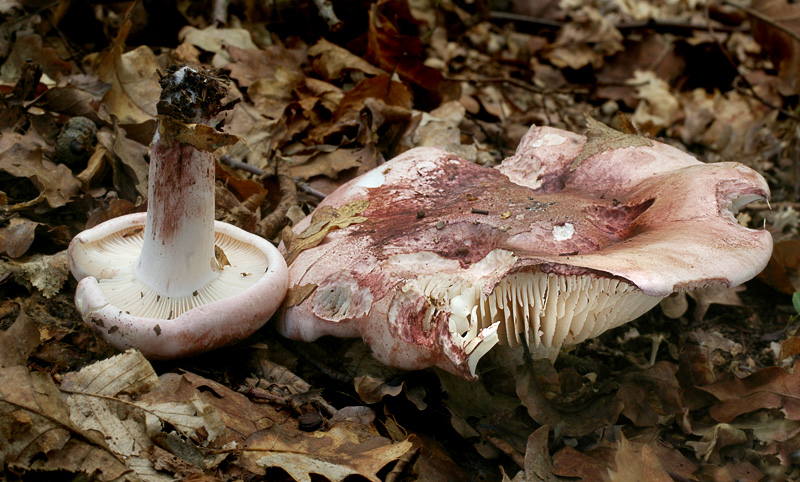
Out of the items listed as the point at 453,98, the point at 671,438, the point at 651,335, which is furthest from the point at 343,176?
the point at 671,438

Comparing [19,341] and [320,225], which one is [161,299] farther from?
[320,225]

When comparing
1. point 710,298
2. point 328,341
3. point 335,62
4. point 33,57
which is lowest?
point 710,298

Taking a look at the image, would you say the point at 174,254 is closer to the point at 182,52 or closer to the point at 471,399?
the point at 471,399

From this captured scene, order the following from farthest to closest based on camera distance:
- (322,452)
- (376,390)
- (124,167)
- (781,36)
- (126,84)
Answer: (781,36) < (126,84) < (124,167) < (376,390) < (322,452)

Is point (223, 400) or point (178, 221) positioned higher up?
point (178, 221)

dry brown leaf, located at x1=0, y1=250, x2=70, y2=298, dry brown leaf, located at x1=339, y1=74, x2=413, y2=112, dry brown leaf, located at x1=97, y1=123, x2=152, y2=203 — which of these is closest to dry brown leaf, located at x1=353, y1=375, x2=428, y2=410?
dry brown leaf, located at x1=0, y1=250, x2=70, y2=298

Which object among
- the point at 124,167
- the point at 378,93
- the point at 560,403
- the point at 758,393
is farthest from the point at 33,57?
the point at 758,393

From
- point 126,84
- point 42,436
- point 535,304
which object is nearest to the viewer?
point 42,436
